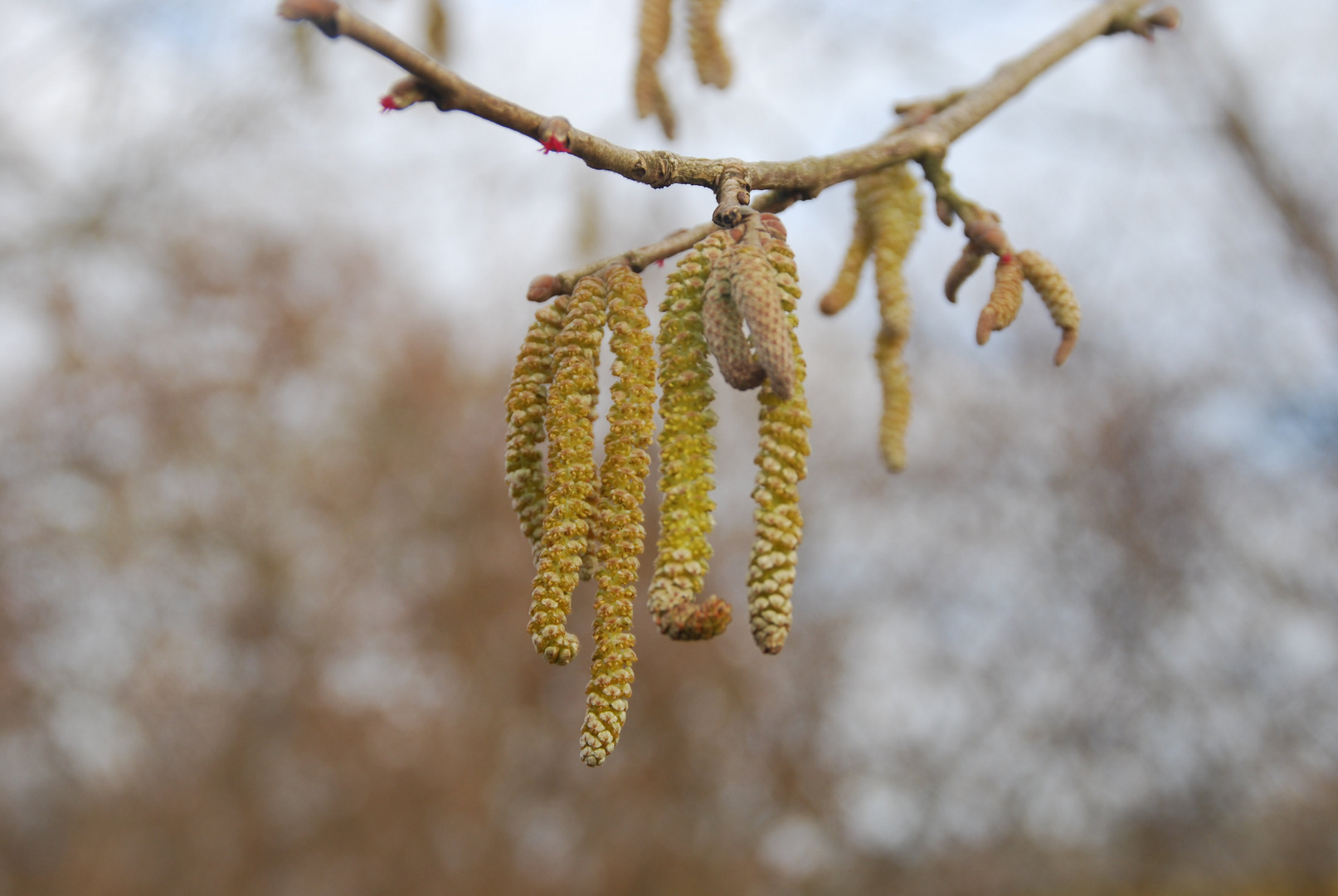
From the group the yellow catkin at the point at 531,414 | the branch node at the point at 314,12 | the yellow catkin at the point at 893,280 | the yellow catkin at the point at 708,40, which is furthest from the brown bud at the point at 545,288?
the yellow catkin at the point at 708,40

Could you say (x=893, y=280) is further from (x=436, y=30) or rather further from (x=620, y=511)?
(x=436, y=30)

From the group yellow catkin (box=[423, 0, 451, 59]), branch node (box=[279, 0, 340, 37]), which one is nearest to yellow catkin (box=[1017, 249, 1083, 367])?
branch node (box=[279, 0, 340, 37])

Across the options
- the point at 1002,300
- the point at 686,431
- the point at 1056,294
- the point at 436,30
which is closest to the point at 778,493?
the point at 686,431

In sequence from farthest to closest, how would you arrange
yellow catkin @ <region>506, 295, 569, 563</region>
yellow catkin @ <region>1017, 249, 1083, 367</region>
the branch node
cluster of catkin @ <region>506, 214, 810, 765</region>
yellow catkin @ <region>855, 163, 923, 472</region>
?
yellow catkin @ <region>855, 163, 923, 472</region> → yellow catkin @ <region>1017, 249, 1083, 367</region> → yellow catkin @ <region>506, 295, 569, 563</region> → cluster of catkin @ <region>506, 214, 810, 765</region> → the branch node

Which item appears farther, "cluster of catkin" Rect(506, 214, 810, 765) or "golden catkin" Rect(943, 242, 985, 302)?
"golden catkin" Rect(943, 242, 985, 302)

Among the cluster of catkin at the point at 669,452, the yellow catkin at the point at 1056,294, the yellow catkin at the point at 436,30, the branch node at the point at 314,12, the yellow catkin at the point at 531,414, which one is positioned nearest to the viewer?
the branch node at the point at 314,12

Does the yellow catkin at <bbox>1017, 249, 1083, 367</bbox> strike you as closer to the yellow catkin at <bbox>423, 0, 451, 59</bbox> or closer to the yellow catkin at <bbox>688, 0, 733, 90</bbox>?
the yellow catkin at <bbox>688, 0, 733, 90</bbox>

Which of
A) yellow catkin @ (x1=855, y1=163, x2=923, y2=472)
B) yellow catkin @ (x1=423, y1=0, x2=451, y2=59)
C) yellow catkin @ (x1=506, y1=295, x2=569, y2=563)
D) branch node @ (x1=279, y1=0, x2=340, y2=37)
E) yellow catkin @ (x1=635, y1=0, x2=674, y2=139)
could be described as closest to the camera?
branch node @ (x1=279, y1=0, x2=340, y2=37)

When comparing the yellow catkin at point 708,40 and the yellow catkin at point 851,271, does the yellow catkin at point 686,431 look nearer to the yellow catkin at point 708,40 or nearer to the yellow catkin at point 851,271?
the yellow catkin at point 851,271
